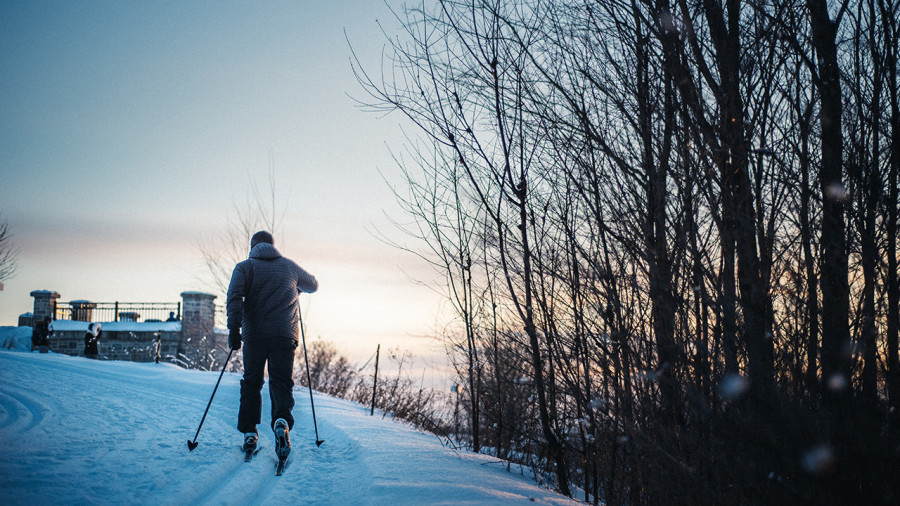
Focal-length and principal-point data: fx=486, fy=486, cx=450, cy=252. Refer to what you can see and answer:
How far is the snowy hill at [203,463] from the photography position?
2688mm

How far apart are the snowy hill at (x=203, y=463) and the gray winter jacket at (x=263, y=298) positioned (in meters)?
0.95

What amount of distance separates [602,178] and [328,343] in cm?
1262

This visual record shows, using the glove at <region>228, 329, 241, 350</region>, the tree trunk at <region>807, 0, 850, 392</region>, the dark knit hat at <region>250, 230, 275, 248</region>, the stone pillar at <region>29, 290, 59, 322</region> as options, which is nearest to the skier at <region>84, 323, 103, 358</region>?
the stone pillar at <region>29, 290, 59, 322</region>

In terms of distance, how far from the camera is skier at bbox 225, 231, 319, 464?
13.0ft

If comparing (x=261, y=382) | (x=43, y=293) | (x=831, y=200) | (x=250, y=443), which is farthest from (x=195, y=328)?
(x=831, y=200)

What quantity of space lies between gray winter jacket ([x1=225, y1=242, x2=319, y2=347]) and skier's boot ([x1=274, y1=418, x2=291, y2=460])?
2.16 feet

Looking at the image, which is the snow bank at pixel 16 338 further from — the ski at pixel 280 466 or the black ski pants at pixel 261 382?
the ski at pixel 280 466

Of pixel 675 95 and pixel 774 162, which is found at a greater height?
pixel 675 95

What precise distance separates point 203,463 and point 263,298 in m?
1.31

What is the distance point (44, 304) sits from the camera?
20.8m

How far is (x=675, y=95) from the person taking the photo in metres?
2.95

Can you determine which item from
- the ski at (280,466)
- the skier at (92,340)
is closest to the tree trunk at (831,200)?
the ski at (280,466)

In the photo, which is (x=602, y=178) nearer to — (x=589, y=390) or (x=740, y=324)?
(x=740, y=324)

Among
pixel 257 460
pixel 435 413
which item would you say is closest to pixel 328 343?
pixel 435 413
